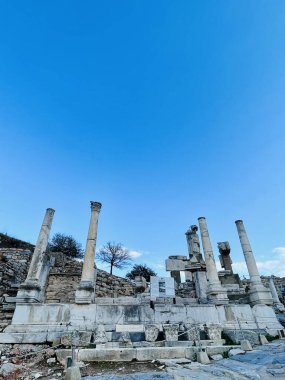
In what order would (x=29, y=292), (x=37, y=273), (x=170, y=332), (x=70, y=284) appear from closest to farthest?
(x=170, y=332)
(x=29, y=292)
(x=37, y=273)
(x=70, y=284)

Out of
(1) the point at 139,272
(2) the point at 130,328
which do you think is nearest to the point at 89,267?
(2) the point at 130,328

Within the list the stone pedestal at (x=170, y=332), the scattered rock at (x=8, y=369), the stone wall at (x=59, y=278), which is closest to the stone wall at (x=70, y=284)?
the stone wall at (x=59, y=278)

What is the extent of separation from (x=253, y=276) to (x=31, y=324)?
921 cm

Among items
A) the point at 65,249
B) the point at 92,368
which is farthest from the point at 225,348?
the point at 65,249

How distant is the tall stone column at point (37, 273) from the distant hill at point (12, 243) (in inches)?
495

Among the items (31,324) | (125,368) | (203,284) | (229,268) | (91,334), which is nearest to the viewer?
(125,368)

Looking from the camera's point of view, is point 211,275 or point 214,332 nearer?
point 214,332

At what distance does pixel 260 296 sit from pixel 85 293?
7.27m

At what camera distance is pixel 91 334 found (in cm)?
699

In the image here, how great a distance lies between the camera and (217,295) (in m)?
10.2

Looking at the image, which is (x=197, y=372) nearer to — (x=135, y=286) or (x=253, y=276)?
(x=253, y=276)

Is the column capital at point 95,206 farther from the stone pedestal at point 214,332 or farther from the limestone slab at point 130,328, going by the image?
the stone pedestal at point 214,332

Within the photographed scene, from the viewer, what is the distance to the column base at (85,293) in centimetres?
884

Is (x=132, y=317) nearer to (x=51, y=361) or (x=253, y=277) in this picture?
(x=51, y=361)
